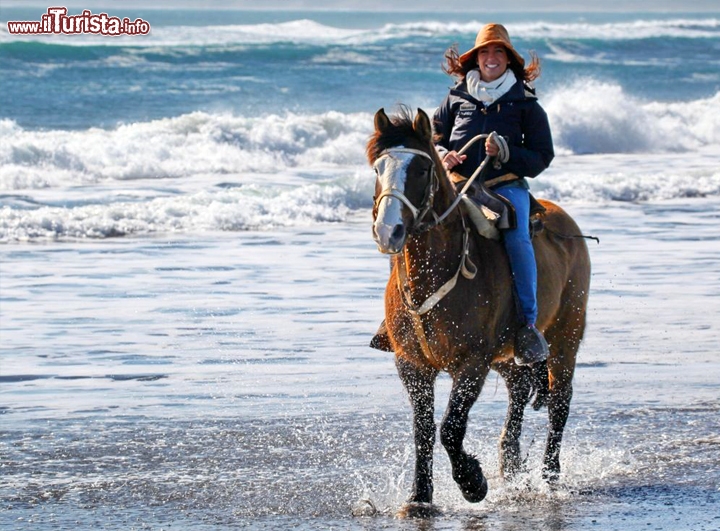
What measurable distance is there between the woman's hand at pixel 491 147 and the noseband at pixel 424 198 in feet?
1.93

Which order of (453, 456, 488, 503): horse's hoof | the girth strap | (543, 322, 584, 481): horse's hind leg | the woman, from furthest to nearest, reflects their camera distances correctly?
(543, 322, 584, 481): horse's hind leg < the woman < (453, 456, 488, 503): horse's hoof < the girth strap

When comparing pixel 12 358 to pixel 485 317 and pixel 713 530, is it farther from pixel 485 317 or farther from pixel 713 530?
pixel 713 530

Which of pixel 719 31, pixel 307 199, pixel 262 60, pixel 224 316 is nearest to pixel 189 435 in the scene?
pixel 224 316

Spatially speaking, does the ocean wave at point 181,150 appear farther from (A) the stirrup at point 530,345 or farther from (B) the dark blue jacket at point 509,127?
(A) the stirrup at point 530,345

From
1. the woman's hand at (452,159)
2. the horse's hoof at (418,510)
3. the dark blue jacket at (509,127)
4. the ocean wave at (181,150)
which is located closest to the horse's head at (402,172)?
the woman's hand at (452,159)

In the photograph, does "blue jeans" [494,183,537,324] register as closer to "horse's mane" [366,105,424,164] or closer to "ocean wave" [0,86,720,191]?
"horse's mane" [366,105,424,164]

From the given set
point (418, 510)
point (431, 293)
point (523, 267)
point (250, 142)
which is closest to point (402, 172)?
point (431, 293)

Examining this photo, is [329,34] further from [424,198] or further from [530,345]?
[424,198]

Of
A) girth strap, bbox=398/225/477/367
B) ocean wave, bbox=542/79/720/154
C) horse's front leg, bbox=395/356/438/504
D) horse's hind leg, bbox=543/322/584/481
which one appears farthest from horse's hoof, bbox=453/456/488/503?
ocean wave, bbox=542/79/720/154

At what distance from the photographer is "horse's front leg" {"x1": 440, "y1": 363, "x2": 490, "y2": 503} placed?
623 centimetres

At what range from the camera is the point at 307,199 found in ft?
66.1

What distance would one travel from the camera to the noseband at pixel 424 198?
5.64m

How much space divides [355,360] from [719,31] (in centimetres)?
8737

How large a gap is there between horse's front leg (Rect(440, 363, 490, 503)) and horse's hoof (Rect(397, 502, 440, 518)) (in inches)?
8.7
